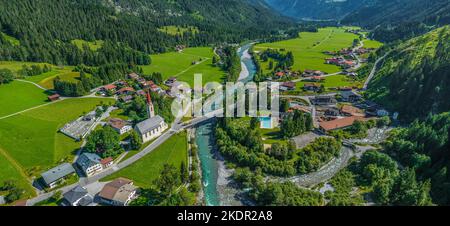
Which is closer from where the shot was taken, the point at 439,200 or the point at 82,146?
the point at 439,200

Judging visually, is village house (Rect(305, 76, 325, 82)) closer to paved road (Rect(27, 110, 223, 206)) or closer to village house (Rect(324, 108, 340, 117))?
village house (Rect(324, 108, 340, 117))

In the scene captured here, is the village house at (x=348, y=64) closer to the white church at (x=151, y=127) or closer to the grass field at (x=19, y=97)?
the white church at (x=151, y=127)

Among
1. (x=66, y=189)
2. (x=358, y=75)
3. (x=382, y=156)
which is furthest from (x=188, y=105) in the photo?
(x=358, y=75)

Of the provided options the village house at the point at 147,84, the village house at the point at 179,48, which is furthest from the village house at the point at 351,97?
the village house at the point at 179,48

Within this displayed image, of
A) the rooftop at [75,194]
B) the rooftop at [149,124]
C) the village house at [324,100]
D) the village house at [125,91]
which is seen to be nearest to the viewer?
the rooftop at [75,194]

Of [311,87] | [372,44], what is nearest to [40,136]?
[311,87]

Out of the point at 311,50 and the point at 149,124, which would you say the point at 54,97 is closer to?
the point at 149,124

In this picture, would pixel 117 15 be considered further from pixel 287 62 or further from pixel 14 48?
pixel 287 62
